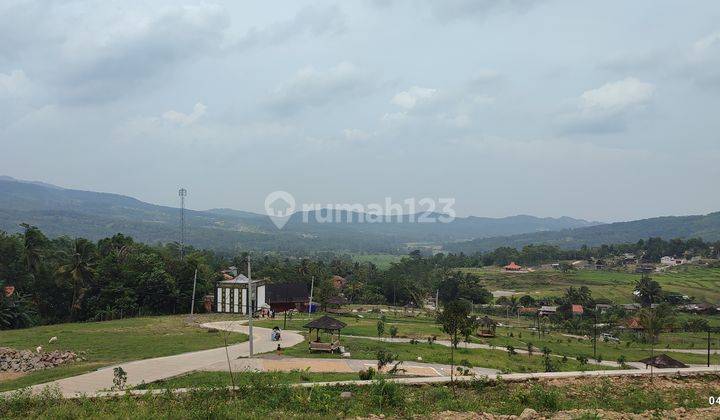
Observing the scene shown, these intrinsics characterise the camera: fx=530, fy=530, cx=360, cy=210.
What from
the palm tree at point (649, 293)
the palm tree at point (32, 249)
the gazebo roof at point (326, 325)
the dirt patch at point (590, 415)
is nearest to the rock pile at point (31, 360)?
the gazebo roof at point (326, 325)

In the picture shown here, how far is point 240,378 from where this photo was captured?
50.4 feet

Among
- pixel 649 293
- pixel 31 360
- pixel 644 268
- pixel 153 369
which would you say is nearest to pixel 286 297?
pixel 31 360

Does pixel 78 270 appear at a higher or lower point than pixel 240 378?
higher

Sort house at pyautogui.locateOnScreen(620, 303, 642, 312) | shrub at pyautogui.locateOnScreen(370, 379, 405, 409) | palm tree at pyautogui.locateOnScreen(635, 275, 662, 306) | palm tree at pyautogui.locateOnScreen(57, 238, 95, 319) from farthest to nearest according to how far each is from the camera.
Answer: palm tree at pyautogui.locateOnScreen(635, 275, 662, 306)
house at pyautogui.locateOnScreen(620, 303, 642, 312)
palm tree at pyautogui.locateOnScreen(57, 238, 95, 319)
shrub at pyautogui.locateOnScreen(370, 379, 405, 409)

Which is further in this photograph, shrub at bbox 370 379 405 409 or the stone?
shrub at bbox 370 379 405 409

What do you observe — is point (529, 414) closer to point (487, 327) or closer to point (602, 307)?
point (487, 327)

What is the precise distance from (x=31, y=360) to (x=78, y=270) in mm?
22741

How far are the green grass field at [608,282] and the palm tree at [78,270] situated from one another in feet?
202

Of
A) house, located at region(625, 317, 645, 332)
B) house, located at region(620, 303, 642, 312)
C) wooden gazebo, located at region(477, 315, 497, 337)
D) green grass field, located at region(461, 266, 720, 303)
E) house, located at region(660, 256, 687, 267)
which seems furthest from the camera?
house, located at region(660, 256, 687, 267)

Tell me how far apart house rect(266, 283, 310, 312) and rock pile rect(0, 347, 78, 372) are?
2780 centimetres

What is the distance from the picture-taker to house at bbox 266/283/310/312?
51375 millimetres

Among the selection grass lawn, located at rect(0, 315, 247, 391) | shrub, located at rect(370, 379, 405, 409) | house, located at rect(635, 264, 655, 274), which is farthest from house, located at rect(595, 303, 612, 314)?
shrub, located at rect(370, 379, 405, 409)

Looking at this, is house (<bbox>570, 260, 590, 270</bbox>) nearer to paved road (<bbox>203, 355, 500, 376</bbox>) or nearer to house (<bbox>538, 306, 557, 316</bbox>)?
house (<bbox>538, 306, 557, 316</bbox>)

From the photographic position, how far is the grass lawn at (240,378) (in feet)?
48.5
